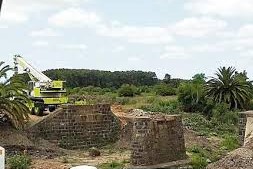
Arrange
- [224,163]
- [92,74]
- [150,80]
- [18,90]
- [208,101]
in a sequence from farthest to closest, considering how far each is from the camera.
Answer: [150,80] < [92,74] < [208,101] < [18,90] < [224,163]

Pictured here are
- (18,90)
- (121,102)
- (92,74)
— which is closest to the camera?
(18,90)

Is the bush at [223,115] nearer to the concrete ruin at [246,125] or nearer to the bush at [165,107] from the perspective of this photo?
the bush at [165,107]

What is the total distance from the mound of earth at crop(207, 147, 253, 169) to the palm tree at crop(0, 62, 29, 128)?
9.18 m

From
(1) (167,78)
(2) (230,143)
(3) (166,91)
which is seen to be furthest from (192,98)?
(1) (167,78)

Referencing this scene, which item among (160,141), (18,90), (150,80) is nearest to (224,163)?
(160,141)

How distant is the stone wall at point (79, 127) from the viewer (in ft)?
68.1

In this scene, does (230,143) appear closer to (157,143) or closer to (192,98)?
(157,143)

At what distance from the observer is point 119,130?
23.0 m

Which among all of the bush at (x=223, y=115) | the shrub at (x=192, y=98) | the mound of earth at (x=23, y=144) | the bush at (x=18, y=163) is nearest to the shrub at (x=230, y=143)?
the bush at (x=223, y=115)

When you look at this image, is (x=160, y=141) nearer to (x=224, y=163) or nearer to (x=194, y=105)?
(x=224, y=163)

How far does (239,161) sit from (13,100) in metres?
10.3

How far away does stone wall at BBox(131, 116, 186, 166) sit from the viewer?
657 inches

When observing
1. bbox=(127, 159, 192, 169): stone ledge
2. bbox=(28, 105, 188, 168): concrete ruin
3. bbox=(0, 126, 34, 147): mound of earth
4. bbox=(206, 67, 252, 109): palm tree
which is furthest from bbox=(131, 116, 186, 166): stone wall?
bbox=(206, 67, 252, 109): palm tree

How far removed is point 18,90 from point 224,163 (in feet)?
33.5
